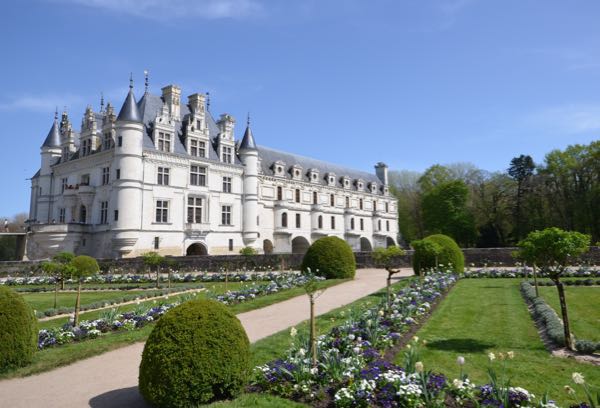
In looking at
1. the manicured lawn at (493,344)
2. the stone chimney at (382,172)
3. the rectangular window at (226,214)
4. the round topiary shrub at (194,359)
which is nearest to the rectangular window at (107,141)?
the rectangular window at (226,214)

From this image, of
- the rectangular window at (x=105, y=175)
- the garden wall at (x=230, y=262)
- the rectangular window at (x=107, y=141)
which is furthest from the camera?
the rectangular window at (x=107, y=141)

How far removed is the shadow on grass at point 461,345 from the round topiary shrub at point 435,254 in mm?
12592

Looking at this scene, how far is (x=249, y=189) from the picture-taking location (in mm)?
42781

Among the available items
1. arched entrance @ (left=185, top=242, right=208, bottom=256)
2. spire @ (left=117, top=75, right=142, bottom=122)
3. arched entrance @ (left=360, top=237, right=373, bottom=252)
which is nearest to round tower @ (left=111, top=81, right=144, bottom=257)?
spire @ (left=117, top=75, right=142, bottom=122)

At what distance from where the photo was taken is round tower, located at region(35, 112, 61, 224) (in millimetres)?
42688

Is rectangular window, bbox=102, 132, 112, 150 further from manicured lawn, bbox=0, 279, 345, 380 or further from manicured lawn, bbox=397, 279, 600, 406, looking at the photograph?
manicured lawn, bbox=397, 279, 600, 406

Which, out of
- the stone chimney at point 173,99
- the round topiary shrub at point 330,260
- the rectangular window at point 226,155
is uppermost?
the stone chimney at point 173,99

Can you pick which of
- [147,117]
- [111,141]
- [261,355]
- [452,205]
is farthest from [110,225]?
[452,205]

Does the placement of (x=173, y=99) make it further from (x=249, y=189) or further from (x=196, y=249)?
(x=196, y=249)

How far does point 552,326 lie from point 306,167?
47147mm

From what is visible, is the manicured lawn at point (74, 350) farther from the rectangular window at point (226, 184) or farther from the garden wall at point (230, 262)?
the rectangular window at point (226, 184)

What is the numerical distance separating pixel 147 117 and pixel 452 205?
37430 mm

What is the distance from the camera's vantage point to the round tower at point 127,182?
3431 centimetres

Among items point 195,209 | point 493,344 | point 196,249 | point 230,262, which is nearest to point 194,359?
point 493,344
